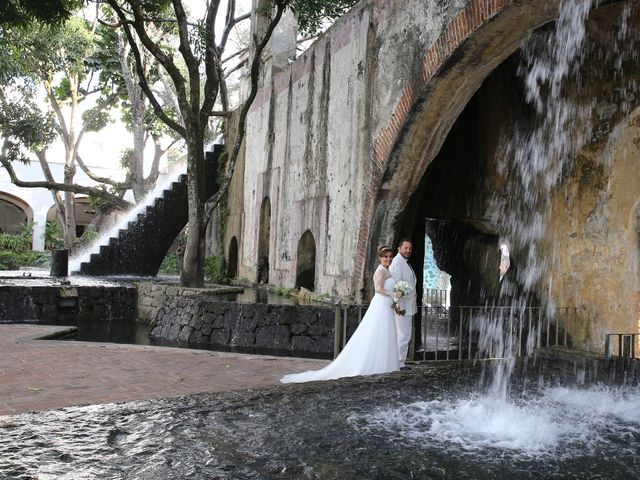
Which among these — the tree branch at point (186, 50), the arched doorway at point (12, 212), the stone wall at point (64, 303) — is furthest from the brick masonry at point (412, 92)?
the arched doorway at point (12, 212)

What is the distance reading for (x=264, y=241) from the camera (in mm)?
15359

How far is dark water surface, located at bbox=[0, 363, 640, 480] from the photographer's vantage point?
2.29 m

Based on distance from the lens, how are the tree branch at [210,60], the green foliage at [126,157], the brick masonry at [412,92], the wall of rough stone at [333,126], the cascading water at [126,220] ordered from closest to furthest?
the brick masonry at [412,92]
the wall of rough stone at [333,126]
the tree branch at [210,60]
the cascading water at [126,220]
the green foliage at [126,157]

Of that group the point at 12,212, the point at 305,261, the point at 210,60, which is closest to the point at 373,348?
the point at 305,261

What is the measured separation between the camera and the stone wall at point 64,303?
1181cm

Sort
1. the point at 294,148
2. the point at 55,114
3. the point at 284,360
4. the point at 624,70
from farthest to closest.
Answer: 1. the point at 55,114
2. the point at 294,148
3. the point at 624,70
4. the point at 284,360

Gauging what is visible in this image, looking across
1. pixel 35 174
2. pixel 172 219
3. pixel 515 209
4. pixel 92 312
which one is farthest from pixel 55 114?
pixel 515 209

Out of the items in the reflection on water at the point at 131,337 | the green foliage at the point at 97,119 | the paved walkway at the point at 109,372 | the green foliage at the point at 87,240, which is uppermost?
the green foliage at the point at 97,119

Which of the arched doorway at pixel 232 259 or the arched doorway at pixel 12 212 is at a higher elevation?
the arched doorway at pixel 12 212

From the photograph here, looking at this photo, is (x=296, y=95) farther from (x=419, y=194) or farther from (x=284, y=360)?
(x=284, y=360)

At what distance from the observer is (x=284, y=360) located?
24.5 ft

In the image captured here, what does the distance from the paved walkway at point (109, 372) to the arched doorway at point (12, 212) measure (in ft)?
83.3

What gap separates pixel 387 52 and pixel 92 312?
26.7ft

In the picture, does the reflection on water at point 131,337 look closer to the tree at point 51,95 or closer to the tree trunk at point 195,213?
the tree trunk at point 195,213
